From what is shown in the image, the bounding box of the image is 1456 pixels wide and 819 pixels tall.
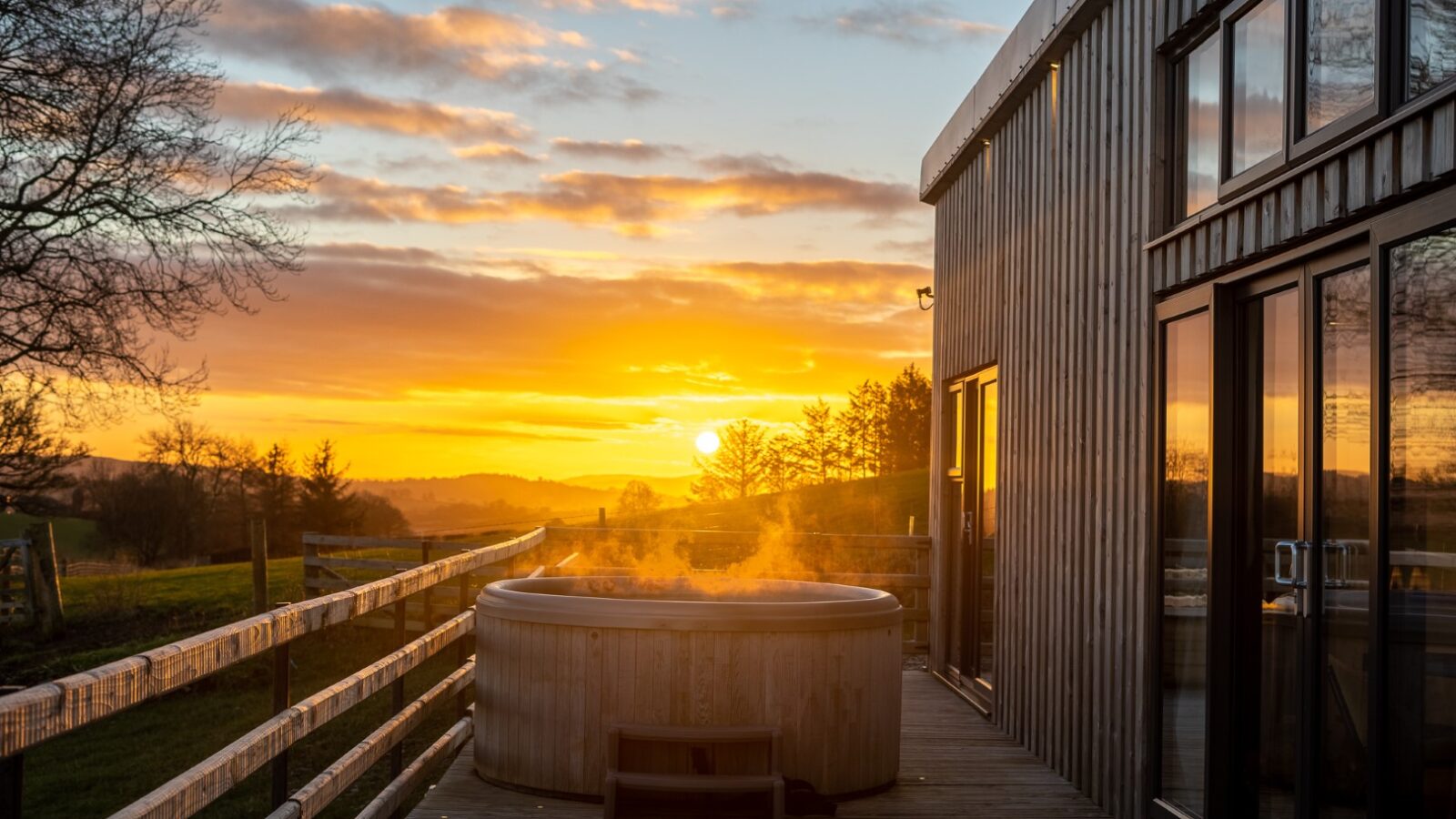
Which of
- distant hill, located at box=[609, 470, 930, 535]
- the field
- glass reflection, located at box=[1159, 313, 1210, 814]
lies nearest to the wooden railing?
the field

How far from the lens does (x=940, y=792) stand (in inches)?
227

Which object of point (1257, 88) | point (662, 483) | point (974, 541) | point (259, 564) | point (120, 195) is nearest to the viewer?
point (1257, 88)

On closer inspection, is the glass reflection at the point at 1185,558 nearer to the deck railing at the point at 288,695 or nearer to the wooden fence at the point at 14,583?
the deck railing at the point at 288,695

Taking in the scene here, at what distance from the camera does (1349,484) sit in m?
3.63

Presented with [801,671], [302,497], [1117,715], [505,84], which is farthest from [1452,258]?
[302,497]

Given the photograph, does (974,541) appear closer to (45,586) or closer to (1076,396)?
(1076,396)

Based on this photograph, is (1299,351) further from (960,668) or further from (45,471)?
(45,471)

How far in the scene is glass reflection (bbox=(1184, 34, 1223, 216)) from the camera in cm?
465

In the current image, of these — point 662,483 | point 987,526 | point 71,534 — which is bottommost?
point 71,534

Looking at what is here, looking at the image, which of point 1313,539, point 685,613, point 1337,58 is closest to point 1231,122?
point 1337,58

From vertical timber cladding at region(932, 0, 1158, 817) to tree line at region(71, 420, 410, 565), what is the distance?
27.8 meters

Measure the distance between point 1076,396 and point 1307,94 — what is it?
93.9 inches

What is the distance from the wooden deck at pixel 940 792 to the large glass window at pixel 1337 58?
311 cm

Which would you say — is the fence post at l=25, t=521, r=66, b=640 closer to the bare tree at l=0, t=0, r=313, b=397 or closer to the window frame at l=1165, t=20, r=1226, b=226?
the bare tree at l=0, t=0, r=313, b=397
